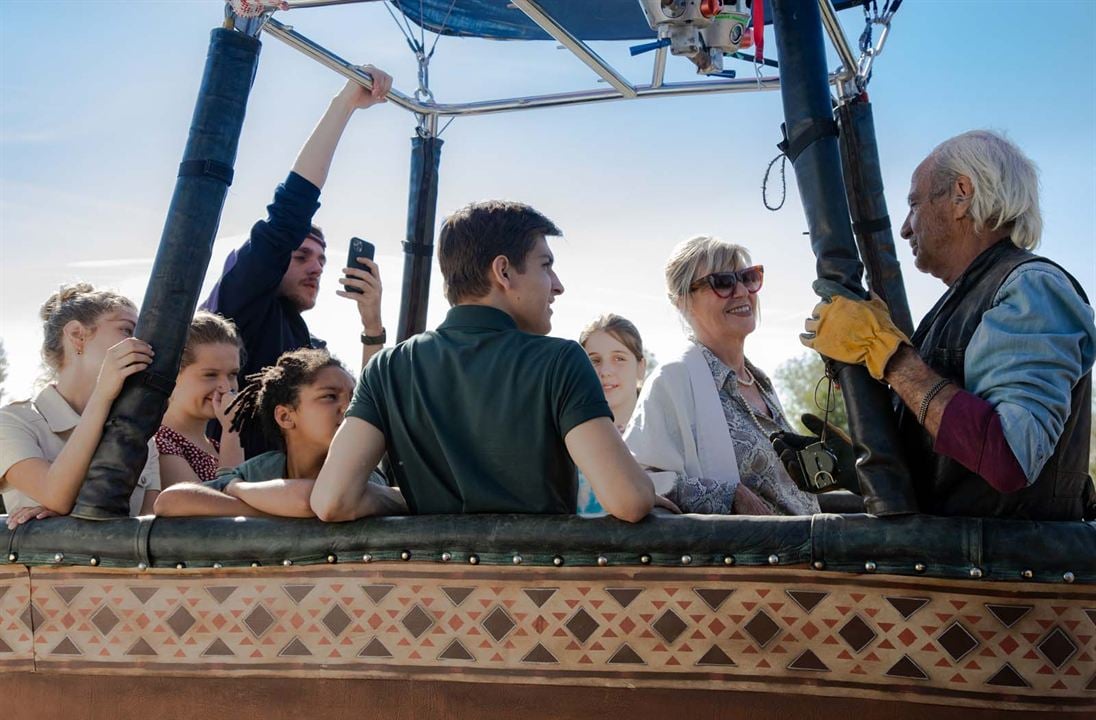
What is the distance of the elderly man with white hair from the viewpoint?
210 cm

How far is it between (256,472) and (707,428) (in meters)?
1.24

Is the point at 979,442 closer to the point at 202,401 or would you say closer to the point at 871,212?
the point at 871,212

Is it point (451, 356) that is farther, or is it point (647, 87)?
point (647, 87)

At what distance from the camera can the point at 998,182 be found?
241 cm

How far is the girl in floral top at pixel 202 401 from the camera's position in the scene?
11.7ft

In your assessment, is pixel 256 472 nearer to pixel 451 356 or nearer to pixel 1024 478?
pixel 451 356

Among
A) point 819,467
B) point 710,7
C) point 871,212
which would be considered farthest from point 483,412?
point 871,212

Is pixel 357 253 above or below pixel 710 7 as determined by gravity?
below

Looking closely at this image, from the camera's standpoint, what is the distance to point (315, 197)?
3.76m

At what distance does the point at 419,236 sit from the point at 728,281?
170 cm

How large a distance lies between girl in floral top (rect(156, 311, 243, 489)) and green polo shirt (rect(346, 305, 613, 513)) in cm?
124

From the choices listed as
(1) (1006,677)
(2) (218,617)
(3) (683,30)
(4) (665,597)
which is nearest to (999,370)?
(1) (1006,677)

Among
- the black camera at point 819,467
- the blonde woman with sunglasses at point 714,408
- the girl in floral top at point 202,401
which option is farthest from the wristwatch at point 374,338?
the black camera at point 819,467

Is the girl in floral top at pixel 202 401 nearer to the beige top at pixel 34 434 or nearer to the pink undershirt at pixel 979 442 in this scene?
the beige top at pixel 34 434
